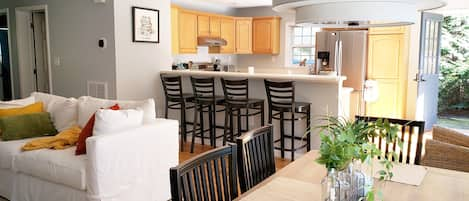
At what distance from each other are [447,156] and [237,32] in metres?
6.28

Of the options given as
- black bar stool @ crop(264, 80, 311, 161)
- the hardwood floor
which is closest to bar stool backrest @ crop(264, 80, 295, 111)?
black bar stool @ crop(264, 80, 311, 161)

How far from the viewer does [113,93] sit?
5172mm

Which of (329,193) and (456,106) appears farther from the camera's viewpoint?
(456,106)

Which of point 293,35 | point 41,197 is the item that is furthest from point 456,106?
point 41,197

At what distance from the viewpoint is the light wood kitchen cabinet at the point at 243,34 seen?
27.4 feet

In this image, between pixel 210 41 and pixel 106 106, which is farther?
pixel 210 41

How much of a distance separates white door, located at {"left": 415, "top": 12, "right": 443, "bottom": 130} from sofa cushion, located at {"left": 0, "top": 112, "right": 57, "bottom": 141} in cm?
520

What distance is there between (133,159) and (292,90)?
190cm

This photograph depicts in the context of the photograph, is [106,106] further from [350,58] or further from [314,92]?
[350,58]

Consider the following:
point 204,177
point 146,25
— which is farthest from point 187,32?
point 204,177

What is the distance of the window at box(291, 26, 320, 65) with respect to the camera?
818cm

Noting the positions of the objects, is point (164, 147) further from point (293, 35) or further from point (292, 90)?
point (293, 35)

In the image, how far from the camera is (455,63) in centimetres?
793

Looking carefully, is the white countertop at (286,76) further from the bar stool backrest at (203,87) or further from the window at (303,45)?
the window at (303,45)
